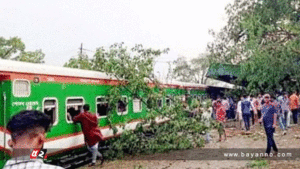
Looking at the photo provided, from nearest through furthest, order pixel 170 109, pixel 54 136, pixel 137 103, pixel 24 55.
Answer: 1. pixel 54 136
2. pixel 170 109
3. pixel 137 103
4. pixel 24 55

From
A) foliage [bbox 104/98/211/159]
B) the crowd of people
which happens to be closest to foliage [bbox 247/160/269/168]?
the crowd of people

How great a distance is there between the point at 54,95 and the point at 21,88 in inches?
Answer: 41.0

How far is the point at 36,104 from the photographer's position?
24.4ft

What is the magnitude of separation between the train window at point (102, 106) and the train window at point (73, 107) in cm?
90

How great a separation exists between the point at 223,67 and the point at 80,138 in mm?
15495

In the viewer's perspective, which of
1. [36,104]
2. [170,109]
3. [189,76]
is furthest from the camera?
[189,76]

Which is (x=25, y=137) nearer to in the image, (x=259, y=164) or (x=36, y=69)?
(x=36, y=69)

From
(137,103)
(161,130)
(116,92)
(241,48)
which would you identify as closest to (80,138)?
(116,92)

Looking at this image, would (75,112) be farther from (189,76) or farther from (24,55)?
(189,76)

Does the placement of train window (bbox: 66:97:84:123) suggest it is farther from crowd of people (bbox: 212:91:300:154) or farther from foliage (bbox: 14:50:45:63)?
foliage (bbox: 14:50:45:63)

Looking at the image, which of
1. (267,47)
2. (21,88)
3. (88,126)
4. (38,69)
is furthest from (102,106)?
(267,47)

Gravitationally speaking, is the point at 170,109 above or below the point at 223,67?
below

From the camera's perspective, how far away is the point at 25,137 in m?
1.80

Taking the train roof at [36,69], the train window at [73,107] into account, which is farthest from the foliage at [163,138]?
the train roof at [36,69]
